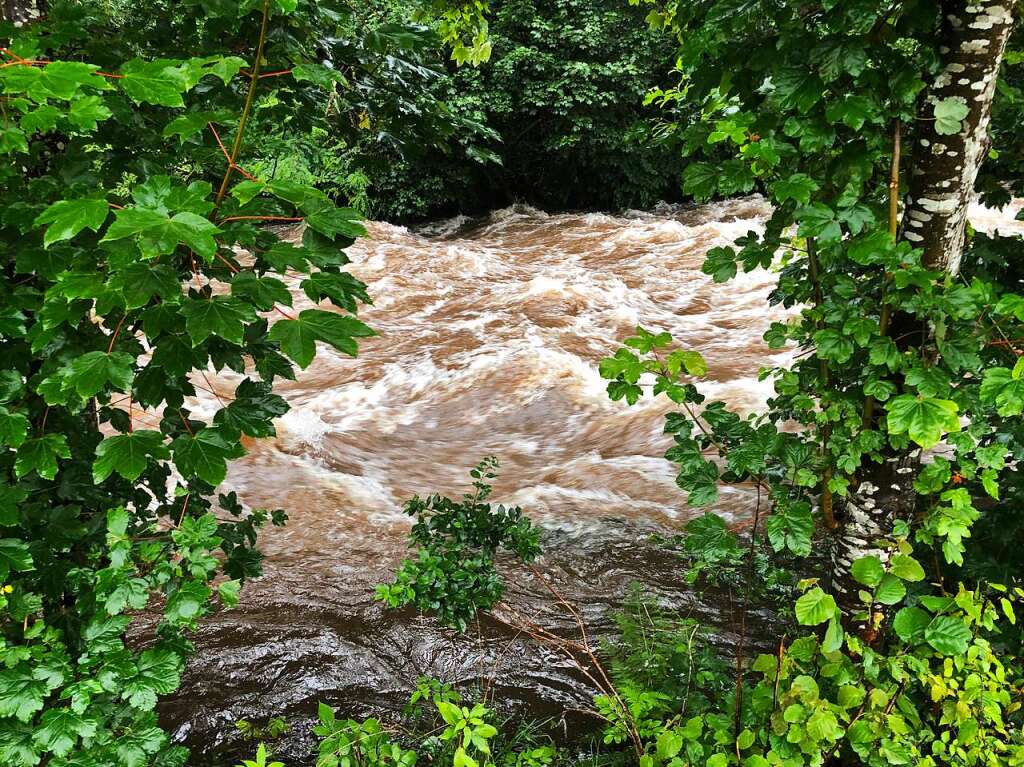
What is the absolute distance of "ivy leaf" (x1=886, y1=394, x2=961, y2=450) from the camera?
1460 millimetres

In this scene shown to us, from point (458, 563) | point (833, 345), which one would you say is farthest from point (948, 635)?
point (458, 563)

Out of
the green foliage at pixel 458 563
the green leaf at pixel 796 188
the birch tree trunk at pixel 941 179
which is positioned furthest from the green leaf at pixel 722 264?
the green foliage at pixel 458 563

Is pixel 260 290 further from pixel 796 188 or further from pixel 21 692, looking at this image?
pixel 796 188

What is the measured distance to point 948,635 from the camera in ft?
5.31

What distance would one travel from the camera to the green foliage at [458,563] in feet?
7.91

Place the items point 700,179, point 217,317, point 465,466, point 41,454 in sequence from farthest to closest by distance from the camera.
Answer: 1. point 465,466
2. point 700,179
3. point 41,454
4. point 217,317

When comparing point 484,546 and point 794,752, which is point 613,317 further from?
point 794,752

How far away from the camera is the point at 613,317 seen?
8.38 meters

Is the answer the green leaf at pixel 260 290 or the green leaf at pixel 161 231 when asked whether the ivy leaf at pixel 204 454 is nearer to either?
the green leaf at pixel 260 290

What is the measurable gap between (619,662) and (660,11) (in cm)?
291

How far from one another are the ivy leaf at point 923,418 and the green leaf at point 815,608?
0.43 meters

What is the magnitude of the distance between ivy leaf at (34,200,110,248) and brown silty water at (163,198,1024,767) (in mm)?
2088

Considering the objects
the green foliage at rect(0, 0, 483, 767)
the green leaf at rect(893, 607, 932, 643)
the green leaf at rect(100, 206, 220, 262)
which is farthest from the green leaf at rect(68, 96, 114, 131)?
the green leaf at rect(893, 607, 932, 643)

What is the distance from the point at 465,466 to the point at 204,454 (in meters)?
4.15
